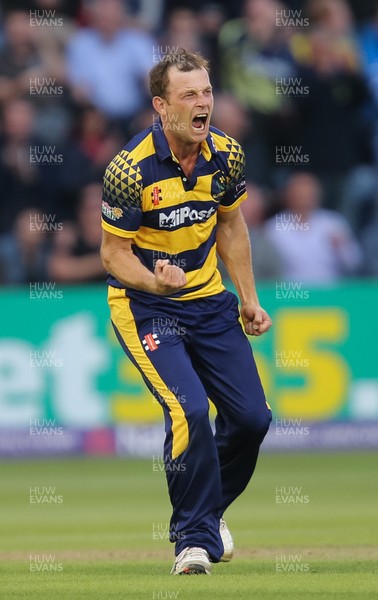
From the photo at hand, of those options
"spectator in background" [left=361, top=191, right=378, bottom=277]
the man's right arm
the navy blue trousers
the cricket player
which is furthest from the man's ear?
"spectator in background" [left=361, top=191, right=378, bottom=277]

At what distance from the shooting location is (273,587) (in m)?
6.74

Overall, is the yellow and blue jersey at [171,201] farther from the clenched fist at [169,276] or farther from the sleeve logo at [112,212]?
the clenched fist at [169,276]

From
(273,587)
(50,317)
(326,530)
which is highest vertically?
(273,587)

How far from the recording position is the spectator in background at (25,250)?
15492 mm

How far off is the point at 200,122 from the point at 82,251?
26.8 ft

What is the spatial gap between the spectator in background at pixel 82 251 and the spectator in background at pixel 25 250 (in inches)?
5.6

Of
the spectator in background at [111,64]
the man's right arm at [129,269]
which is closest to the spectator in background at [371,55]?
the spectator in background at [111,64]

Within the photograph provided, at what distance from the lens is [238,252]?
812cm

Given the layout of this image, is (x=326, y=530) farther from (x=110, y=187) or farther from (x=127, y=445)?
(x=127, y=445)

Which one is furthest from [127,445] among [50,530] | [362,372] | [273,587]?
[273,587]

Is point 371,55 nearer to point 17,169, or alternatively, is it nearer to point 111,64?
point 111,64

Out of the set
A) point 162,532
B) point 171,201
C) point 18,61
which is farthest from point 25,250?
point 171,201

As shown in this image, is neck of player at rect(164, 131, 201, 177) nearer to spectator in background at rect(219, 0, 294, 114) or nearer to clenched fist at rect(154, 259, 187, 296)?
clenched fist at rect(154, 259, 187, 296)

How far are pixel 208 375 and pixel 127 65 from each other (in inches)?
368
